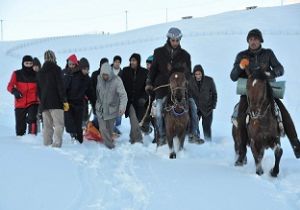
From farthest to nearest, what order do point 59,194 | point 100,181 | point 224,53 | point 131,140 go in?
1. point 224,53
2. point 131,140
3. point 100,181
4. point 59,194

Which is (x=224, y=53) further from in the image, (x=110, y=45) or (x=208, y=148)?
(x=208, y=148)

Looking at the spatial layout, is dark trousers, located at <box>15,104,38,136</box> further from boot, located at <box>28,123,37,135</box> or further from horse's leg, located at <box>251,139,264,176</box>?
horse's leg, located at <box>251,139,264,176</box>

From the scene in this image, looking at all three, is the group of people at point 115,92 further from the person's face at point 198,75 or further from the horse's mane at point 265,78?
the horse's mane at point 265,78

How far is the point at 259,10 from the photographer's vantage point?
59.4 meters

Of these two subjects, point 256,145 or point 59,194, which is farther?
point 256,145

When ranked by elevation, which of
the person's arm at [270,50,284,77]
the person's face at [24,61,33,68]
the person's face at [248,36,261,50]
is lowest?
the person's arm at [270,50,284,77]

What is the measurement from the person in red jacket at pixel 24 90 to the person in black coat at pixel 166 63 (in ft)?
11.4

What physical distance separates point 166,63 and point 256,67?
2.46m

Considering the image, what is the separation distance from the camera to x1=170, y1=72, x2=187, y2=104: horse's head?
9.46m

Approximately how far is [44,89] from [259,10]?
52.4 metres

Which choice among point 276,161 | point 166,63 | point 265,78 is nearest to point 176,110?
point 166,63

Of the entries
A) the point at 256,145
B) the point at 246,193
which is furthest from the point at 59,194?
the point at 256,145

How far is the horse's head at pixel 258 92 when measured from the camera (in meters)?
7.59

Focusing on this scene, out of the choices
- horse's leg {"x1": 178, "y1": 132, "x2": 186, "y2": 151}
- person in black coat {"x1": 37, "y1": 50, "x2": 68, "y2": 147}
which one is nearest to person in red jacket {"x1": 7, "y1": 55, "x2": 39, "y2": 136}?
person in black coat {"x1": 37, "y1": 50, "x2": 68, "y2": 147}
